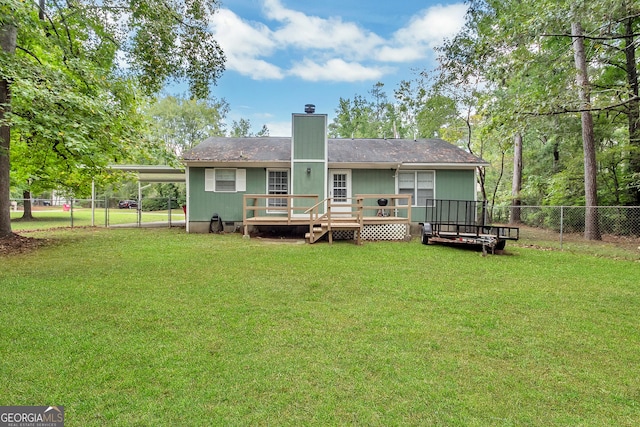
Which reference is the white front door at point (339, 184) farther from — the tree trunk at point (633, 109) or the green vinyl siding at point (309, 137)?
the tree trunk at point (633, 109)

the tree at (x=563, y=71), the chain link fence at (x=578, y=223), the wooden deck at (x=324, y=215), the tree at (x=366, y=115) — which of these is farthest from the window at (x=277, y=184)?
the tree at (x=366, y=115)

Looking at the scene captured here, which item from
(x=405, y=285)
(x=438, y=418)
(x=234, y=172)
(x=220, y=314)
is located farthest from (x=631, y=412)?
(x=234, y=172)

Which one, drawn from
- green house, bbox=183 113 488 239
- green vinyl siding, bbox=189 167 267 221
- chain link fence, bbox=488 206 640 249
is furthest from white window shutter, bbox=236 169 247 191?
chain link fence, bbox=488 206 640 249

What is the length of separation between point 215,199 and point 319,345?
9555 mm

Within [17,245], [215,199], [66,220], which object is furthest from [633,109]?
[66,220]

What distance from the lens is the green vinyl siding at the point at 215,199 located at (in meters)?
11.4

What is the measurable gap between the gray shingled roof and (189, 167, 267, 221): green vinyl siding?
0.61 meters

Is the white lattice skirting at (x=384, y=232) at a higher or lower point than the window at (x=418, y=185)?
lower

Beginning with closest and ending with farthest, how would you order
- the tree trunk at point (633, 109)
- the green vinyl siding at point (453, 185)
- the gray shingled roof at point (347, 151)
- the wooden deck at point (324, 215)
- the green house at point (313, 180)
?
the wooden deck at point (324, 215), the tree trunk at point (633, 109), the green house at point (313, 180), the gray shingled roof at point (347, 151), the green vinyl siding at point (453, 185)

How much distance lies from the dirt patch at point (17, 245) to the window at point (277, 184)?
6729 millimetres

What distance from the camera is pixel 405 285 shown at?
16.4 feet

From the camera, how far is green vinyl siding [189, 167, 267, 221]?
11.4m

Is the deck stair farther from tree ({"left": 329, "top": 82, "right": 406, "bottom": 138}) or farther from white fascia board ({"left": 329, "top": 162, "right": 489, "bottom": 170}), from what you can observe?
tree ({"left": 329, "top": 82, "right": 406, "bottom": 138})

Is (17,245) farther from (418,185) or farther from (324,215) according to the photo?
(418,185)
